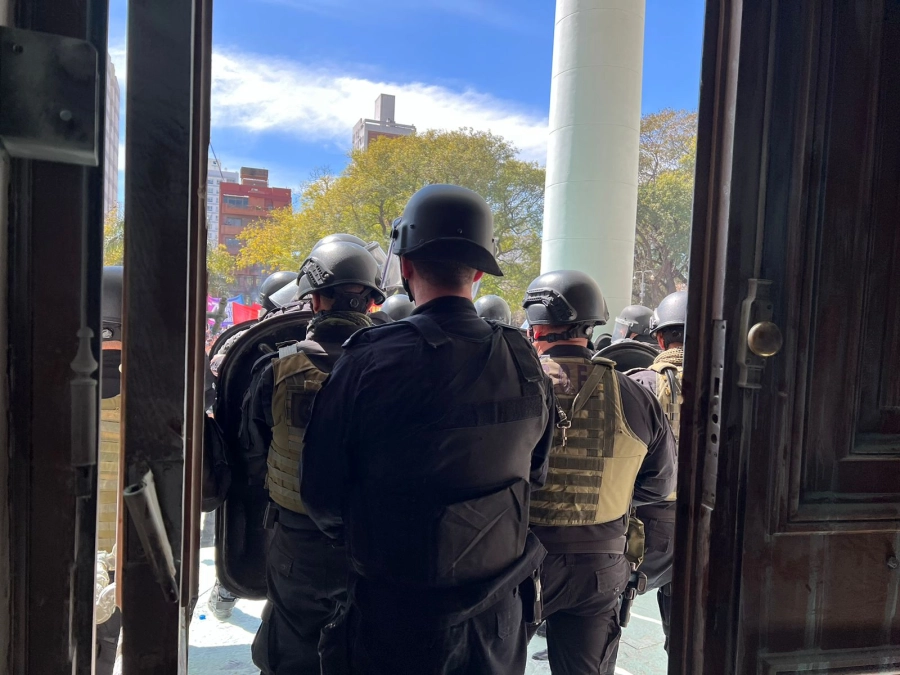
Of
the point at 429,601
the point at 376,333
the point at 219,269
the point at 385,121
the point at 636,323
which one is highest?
the point at 385,121

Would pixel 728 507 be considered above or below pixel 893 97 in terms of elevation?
below

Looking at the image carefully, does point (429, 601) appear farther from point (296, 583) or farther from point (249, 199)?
point (249, 199)

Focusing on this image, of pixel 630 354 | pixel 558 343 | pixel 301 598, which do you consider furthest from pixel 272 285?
pixel 301 598

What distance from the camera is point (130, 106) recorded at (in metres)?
1.01

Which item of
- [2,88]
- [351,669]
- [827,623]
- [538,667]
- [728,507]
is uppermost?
[2,88]

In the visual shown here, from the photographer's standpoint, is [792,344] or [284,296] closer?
[792,344]

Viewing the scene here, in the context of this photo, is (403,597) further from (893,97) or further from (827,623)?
(893,97)

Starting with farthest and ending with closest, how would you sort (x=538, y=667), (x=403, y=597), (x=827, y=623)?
(x=538, y=667)
(x=403, y=597)
(x=827, y=623)

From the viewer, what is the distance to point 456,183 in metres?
24.9

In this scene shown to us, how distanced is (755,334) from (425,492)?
39.3 inches

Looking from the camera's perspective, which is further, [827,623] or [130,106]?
[827,623]

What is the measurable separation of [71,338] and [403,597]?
4.16 feet

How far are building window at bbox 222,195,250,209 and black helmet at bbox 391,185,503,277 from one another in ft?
192

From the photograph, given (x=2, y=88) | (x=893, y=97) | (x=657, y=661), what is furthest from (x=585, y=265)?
(x=2, y=88)
